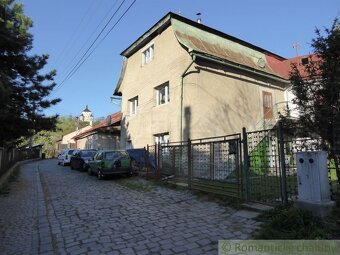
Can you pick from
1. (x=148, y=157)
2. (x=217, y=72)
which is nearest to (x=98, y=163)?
(x=148, y=157)

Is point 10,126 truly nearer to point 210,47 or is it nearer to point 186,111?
point 186,111

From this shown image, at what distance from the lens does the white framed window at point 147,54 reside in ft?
67.7

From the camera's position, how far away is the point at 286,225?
6176mm

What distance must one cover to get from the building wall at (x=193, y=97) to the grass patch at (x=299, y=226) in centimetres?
997

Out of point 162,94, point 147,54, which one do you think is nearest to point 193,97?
point 162,94

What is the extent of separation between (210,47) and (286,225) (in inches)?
539

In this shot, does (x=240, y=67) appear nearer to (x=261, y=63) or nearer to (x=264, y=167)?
(x=261, y=63)

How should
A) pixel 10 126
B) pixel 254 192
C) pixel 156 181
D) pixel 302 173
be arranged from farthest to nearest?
pixel 10 126, pixel 156 181, pixel 254 192, pixel 302 173

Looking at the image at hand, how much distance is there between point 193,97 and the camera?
53.7 ft

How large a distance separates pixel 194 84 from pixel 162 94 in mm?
3383

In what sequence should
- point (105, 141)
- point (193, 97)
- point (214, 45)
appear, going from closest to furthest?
point (193, 97) → point (214, 45) → point (105, 141)

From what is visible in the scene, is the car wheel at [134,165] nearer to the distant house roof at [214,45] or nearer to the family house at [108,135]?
the distant house roof at [214,45]

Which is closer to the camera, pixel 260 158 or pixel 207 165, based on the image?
pixel 260 158

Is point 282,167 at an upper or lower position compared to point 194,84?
lower
